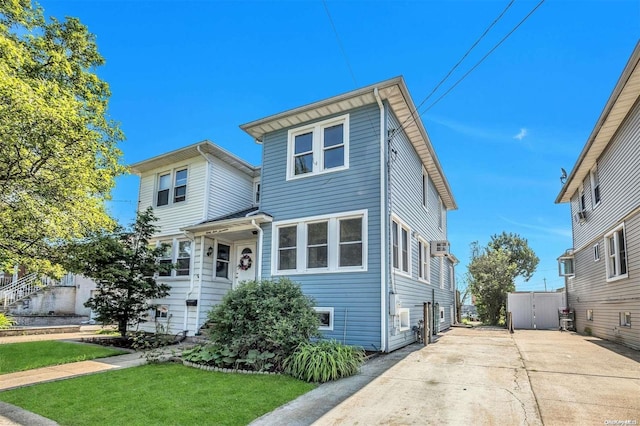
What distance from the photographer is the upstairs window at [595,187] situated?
12.3 meters

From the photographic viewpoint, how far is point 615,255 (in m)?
10.8

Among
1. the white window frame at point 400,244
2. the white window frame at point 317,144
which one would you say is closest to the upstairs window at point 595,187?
the white window frame at point 400,244

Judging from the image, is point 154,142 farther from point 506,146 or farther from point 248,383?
point 506,146

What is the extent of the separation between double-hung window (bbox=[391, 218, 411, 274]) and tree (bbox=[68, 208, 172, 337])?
6845 mm

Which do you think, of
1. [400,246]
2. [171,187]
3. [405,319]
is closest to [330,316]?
[405,319]

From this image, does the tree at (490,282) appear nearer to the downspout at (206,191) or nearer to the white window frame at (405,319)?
the white window frame at (405,319)

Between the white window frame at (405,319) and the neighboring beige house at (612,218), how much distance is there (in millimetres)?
5302

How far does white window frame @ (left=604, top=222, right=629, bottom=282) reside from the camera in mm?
9827

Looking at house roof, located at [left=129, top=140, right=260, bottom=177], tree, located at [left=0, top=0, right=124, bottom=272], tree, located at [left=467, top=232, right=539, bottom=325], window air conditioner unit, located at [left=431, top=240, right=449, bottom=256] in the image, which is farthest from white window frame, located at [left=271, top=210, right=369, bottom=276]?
tree, located at [left=467, top=232, right=539, bottom=325]

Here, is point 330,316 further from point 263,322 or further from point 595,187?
point 595,187

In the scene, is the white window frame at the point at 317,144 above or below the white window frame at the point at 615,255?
above

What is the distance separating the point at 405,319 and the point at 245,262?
5532 millimetres

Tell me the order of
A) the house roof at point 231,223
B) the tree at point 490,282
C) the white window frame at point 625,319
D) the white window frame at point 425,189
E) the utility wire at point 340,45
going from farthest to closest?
the tree at point 490,282 < the white window frame at point 425,189 < the house roof at point 231,223 < the white window frame at point 625,319 < the utility wire at point 340,45

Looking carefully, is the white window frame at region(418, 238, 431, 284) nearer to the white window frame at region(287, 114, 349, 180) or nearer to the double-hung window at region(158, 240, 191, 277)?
the white window frame at region(287, 114, 349, 180)
